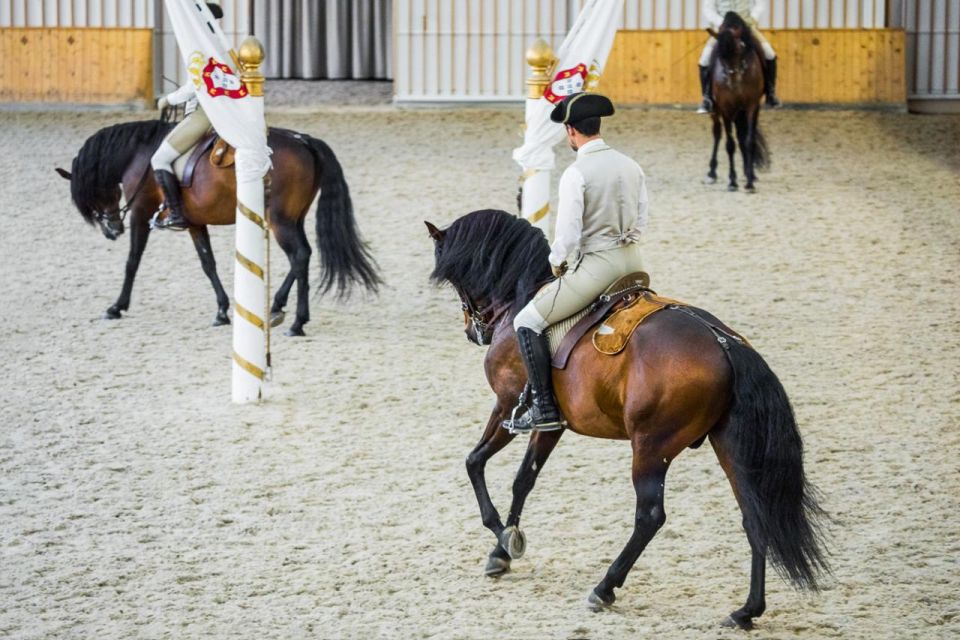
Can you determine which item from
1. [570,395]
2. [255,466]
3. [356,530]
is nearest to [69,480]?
[255,466]

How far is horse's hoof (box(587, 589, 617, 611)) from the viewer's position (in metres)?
5.05

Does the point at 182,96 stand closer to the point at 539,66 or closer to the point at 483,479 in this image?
the point at 539,66

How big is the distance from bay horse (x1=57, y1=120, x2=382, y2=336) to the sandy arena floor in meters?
0.39

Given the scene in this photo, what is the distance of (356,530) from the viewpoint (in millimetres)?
5961

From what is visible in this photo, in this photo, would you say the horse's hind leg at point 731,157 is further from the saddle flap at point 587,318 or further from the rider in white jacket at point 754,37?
the saddle flap at point 587,318

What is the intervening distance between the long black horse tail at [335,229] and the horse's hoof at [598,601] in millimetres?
4557

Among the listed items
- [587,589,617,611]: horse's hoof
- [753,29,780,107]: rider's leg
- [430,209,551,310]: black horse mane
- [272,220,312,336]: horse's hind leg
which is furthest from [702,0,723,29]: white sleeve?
[587,589,617,611]: horse's hoof

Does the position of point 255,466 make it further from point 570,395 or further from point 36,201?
point 36,201

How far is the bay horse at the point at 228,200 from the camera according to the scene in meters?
9.20

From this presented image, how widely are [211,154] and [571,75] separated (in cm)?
274

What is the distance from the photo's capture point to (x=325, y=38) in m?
21.5

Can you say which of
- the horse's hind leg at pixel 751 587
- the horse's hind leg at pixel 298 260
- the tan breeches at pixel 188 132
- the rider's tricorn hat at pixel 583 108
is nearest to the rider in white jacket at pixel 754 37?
the horse's hind leg at pixel 298 260

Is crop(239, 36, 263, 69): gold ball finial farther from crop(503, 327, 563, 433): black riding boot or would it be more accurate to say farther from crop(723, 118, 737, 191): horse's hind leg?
crop(723, 118, 737, 191): horse's hind leg

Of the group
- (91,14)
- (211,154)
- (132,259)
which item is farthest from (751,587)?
(91,14)
